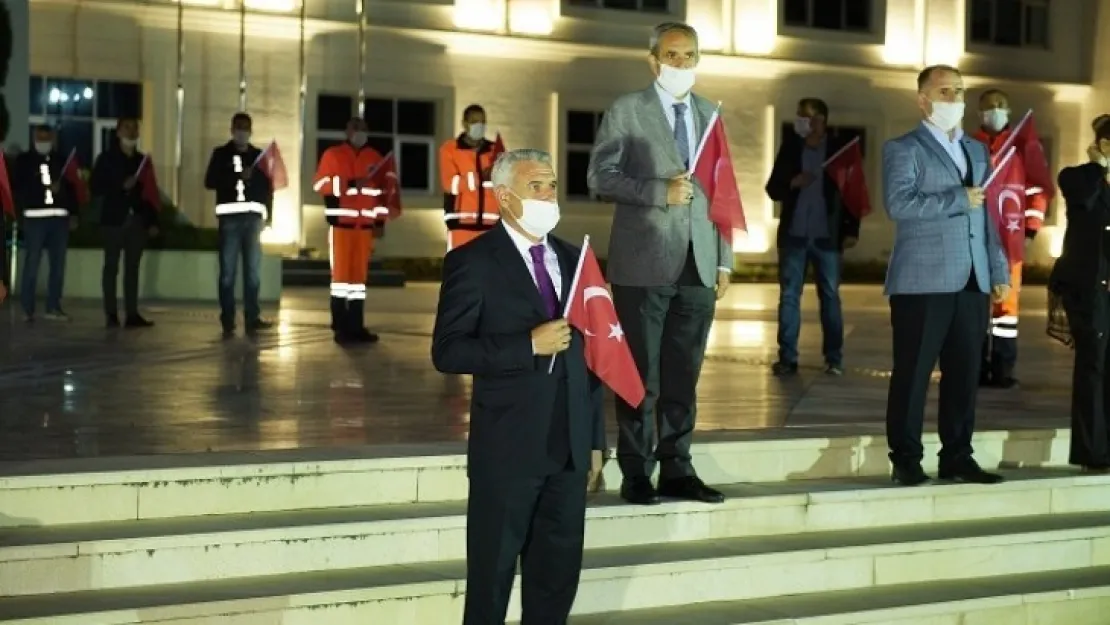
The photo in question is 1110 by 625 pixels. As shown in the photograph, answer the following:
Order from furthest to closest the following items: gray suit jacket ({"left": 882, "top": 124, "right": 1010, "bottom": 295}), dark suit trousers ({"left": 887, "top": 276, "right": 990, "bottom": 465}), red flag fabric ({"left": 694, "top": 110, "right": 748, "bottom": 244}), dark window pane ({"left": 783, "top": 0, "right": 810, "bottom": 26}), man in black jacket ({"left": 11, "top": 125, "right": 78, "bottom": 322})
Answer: dark window pane ({"left": 783, "top": 0, "right": 810, "bottom": 26}) → man in black jacket ({"left": 11, "top": 125, "right": 78, "bottom": 322}) → dark suit trousers ({"left": 887, "top": 276, "right": 990, "bottom": 465}) → gray suit jacket ({"left": 882, "top": 124, "right": 1010, "bottom": 295}) → red flag fabric ({"left": 694, "top": 110, "right": 748, "bottom": 244})

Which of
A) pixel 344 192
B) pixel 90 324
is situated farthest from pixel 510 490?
pixel 90 324

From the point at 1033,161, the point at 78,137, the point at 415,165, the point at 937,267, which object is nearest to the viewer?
the point at 937,267

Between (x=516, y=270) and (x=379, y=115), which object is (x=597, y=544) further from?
(x=379, y=115)

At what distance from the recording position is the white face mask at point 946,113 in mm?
9648

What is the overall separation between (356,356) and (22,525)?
25.3 ft

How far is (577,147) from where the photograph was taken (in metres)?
36.8

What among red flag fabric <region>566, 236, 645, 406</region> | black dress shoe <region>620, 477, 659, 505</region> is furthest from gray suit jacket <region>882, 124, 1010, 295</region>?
red flag fabric <region>566, 236, 645, 406</region>

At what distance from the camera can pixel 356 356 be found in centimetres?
1559

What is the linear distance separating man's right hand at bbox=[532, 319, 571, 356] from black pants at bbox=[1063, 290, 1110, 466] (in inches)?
183

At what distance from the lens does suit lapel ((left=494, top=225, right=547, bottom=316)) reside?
6.70m

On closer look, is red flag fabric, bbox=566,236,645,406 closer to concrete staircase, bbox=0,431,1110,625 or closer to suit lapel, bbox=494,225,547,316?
suit lapel, bbox=494,225,547,316

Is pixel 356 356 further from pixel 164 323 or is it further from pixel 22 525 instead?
pixel 22 525

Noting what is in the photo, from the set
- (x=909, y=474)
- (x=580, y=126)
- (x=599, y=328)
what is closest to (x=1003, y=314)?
(x=909, y=474)

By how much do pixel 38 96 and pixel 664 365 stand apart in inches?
945
